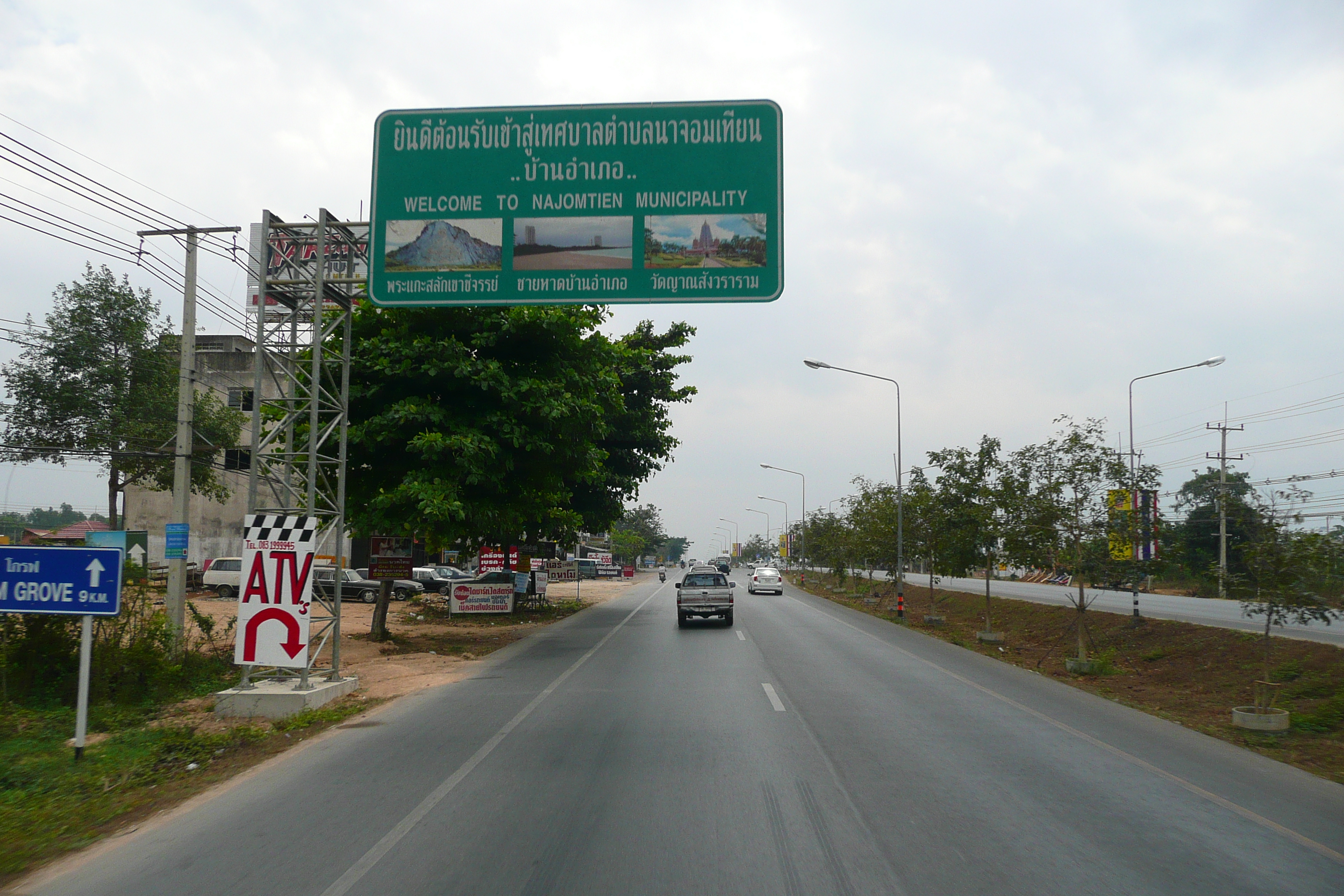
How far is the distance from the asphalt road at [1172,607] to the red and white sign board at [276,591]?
13722mm

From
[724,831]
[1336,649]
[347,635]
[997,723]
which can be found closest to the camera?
[724,831]

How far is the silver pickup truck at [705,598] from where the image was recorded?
24828 millimetres

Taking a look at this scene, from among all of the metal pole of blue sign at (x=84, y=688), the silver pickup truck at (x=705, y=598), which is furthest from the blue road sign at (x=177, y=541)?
the silver pickup truck at (x=705, y=598)

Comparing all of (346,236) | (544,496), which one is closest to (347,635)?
(544,496)

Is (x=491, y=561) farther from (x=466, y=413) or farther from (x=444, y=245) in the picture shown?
(x=444, y=245)

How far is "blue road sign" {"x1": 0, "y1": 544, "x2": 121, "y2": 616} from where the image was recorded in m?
8.15

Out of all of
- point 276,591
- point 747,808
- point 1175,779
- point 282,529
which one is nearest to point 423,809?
point 747,808

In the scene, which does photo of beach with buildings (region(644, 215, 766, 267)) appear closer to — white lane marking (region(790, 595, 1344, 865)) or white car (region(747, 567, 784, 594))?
white lane marking (region(790, 595, 1344, 865))

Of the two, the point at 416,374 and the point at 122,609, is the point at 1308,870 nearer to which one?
the point at 122,609

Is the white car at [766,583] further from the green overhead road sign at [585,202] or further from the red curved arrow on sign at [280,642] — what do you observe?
the green overhead road sign at [585,202]

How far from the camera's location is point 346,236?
501 inches

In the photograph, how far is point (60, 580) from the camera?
27.2 feet

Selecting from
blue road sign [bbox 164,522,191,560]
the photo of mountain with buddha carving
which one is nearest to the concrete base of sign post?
blue road sign [bbox 164,522,191,560]

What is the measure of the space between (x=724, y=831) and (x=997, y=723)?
18.6ft
